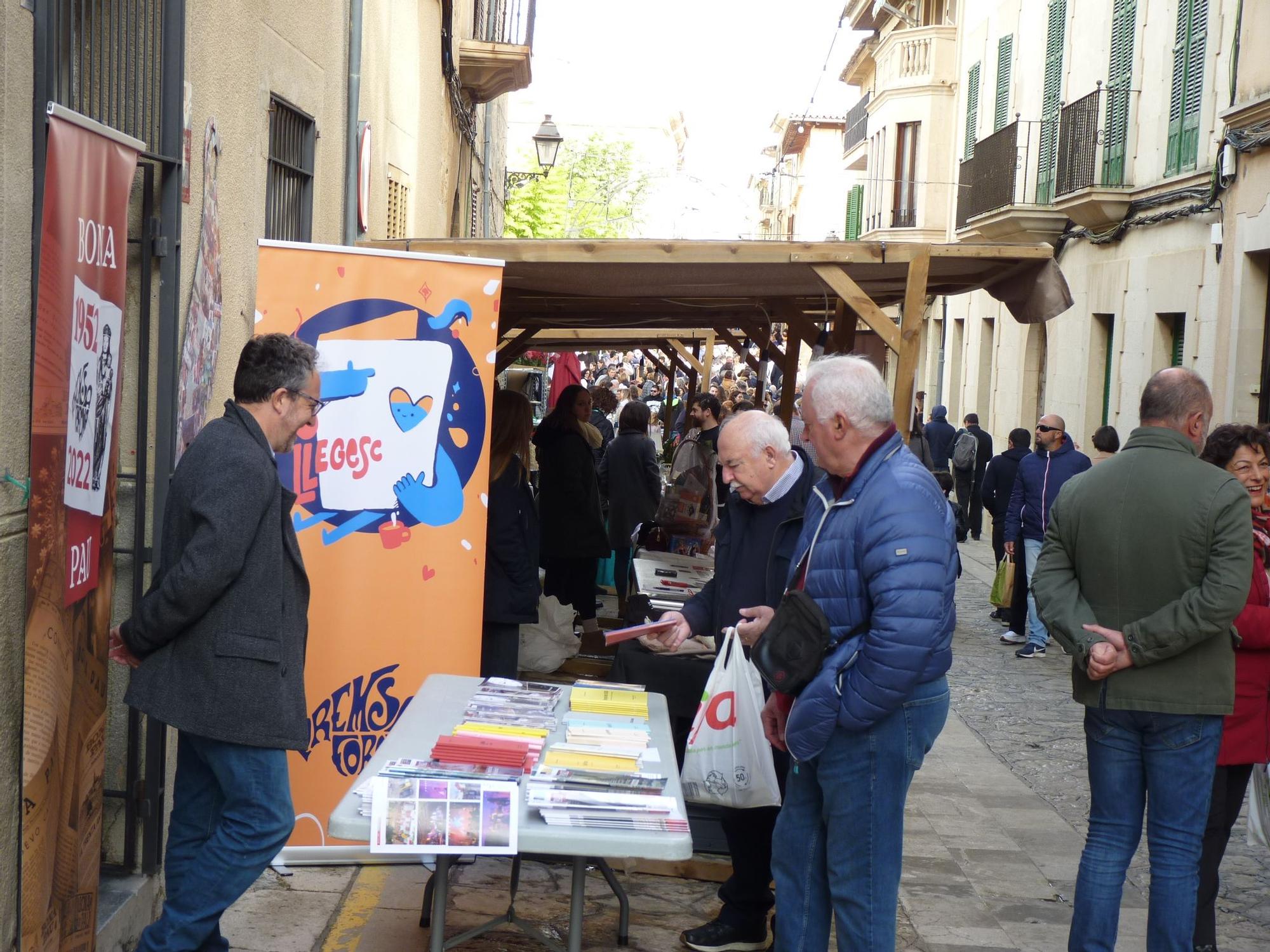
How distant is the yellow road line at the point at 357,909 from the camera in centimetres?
469

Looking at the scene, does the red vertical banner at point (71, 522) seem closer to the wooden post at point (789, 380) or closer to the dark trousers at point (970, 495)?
the wooden post at point (789, 380)

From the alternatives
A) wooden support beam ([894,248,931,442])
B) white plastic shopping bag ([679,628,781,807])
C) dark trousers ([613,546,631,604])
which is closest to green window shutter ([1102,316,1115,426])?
dark trousers ([613,546,631,604])

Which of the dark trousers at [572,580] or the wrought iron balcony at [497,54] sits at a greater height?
the wrought iron balcony at [497,54]

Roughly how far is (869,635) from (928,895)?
2417 mm

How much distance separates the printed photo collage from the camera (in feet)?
10.4

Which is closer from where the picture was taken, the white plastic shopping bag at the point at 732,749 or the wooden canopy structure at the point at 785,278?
the white plastic shopping bag at the point at 732,749

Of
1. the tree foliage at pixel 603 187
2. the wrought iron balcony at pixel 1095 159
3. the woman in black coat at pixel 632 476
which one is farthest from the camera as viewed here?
the tree foliage at pixel 603 187

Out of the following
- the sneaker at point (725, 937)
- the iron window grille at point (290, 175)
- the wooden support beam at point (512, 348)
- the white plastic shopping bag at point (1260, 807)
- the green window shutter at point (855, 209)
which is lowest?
the sneaker at point (725, 937)

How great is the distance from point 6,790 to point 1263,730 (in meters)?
3.70

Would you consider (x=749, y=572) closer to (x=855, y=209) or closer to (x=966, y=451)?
(x=966, y=451)

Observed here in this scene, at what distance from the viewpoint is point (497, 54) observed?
13.7 m

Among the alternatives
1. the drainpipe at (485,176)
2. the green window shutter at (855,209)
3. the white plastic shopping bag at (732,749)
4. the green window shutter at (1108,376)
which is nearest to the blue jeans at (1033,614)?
the green window shutter at (1108,376)

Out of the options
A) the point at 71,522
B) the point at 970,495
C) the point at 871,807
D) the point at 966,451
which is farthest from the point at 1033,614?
the point at 71,522

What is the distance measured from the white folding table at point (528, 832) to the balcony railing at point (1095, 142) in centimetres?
1387
